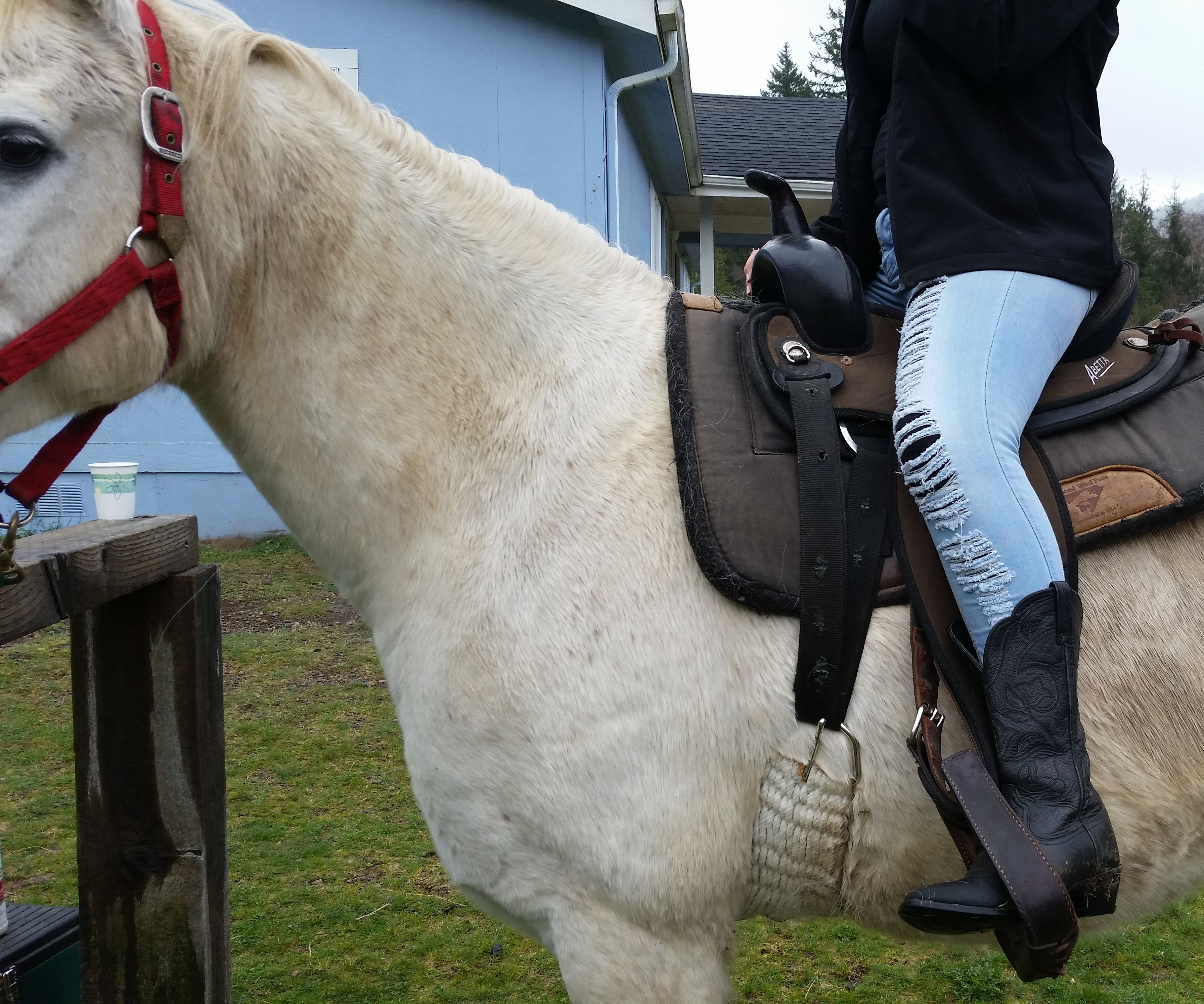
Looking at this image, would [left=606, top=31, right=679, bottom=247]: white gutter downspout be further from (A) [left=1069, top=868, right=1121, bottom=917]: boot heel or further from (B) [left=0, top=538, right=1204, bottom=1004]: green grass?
(A) [left=1069, top=868, right=1121, bottom=917]: boot heel

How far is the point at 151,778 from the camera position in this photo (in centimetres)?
213

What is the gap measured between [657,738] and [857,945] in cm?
214

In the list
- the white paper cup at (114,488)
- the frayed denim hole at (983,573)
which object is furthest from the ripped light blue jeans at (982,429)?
the white paper cup at (114,488)

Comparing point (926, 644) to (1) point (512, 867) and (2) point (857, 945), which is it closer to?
(1) point (512, 867)

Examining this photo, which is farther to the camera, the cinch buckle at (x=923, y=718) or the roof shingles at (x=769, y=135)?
the roof shingles at (x=769, y=135)

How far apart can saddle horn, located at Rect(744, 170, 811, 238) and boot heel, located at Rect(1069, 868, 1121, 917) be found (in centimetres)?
122

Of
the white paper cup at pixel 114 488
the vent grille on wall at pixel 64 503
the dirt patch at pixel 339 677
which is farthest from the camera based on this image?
the vent grille on wall at pixel 64 503

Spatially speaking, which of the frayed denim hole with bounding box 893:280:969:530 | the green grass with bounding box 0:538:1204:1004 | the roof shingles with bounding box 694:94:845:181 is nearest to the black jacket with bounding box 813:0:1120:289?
the frayed denim hole with bounding box 893:280:969:530

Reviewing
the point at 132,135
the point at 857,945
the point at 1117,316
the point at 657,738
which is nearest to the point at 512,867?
the point at 657,738

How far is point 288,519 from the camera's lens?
1.67 metres

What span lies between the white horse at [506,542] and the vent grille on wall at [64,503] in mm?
7613

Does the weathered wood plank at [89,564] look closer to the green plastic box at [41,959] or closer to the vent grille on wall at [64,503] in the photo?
the green plastic box at [41,959]

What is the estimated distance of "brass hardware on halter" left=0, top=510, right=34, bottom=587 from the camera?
4.50 ft

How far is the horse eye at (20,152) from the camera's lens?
1.27 meters
